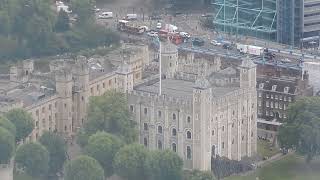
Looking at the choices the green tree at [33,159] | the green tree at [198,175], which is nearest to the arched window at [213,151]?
the green tree at [198,175]

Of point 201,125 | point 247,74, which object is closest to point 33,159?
point 201,125

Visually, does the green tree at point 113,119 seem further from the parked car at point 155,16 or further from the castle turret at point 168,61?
the parked car at point 155,16

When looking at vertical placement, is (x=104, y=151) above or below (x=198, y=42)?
below

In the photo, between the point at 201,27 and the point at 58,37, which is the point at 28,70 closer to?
the point at 58,37

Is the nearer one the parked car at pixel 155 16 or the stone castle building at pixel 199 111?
the stone castle building at pixel 199 111

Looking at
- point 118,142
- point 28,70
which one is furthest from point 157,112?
point 28,70

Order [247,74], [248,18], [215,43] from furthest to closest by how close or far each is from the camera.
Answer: [248,18] → [215,43] → [247,74]

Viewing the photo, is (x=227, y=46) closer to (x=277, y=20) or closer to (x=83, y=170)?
(x=277, y=20)
